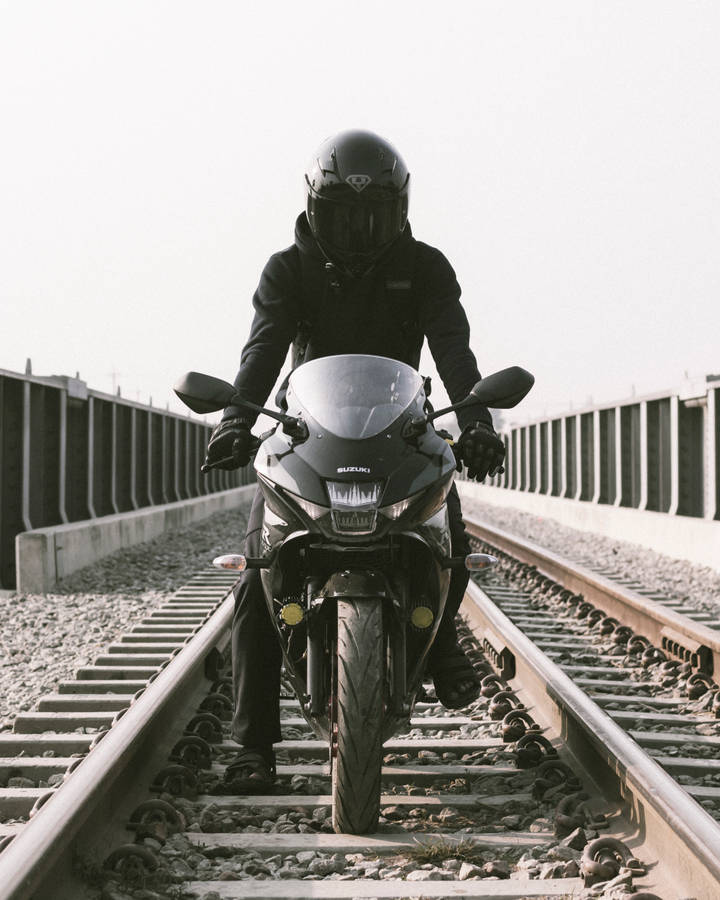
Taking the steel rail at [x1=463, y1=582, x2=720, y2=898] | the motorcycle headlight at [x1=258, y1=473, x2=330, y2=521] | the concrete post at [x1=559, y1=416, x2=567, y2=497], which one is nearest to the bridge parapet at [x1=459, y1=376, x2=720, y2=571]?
the concrete post at [x1=559, y1=416, x2=567, y2=497]

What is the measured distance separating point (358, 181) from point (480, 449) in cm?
91

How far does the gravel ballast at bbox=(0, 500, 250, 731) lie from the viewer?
6027 mm

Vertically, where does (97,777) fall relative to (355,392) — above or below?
below

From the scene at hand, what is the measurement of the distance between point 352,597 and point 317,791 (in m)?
0.98

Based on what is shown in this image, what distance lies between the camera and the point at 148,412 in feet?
64.6

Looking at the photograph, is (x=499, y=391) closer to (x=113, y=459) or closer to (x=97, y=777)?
(x=97, y=777)

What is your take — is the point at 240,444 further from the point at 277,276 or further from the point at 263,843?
the point at 263,843

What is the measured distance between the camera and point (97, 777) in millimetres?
3197

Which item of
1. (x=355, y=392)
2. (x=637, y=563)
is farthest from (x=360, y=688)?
(x=637, y=563)

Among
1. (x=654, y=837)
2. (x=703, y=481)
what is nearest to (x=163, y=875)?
(x=654, y=837)

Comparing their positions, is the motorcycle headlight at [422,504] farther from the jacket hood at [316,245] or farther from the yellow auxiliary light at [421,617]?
the jacket hood at [316,245]

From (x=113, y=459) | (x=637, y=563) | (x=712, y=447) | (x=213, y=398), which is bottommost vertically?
(x=637, y=563)

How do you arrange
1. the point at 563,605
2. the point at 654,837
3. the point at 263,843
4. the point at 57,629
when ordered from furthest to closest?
the point at 563,605, the point at 57,629, the point at 263,843, the point at 654,837

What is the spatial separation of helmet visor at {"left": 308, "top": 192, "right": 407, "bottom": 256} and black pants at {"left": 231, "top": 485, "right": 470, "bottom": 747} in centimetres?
86
